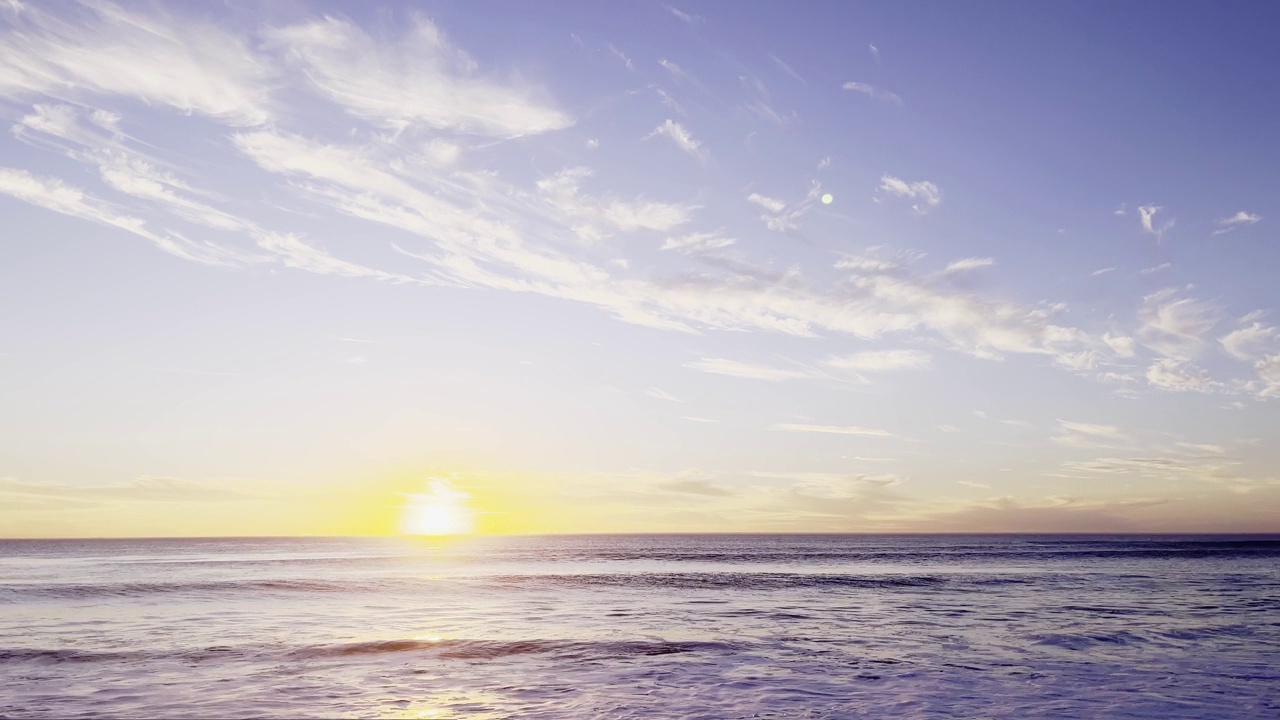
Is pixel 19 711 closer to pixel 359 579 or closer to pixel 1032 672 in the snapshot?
pixel 1032 672

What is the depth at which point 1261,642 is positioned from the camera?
25.2 metres

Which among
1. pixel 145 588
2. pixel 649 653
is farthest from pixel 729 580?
pixel 145 588

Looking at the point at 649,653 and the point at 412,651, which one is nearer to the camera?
the point at 649,653

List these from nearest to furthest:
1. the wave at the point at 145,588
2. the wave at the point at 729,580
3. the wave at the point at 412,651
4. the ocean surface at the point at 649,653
Answer: the ocean surface at the point at 649,653
the wave at the point at 412,651
the wave at the point at 145,588
the wave at the point at 729,580

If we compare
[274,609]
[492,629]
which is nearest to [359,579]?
[274,609]

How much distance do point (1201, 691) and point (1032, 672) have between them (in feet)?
11.5

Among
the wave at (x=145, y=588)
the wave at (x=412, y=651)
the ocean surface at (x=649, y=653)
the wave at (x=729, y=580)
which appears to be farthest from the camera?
the wave at (x=729, y=580)

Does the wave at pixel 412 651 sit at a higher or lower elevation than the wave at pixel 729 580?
higher

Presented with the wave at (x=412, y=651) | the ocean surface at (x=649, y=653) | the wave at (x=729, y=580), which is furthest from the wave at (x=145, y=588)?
the wave at (x=412, y=651)

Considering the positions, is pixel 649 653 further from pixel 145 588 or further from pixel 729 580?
pixel 145 588

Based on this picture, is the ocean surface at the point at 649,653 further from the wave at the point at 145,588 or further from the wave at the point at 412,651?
the wave at the point at 145,588

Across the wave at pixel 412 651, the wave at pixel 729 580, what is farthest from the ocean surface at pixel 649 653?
the wave at pixel 729 580

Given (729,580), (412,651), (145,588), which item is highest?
(412,651)

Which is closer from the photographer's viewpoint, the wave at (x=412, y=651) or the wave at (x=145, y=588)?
the wave at (x=412, y=651)
